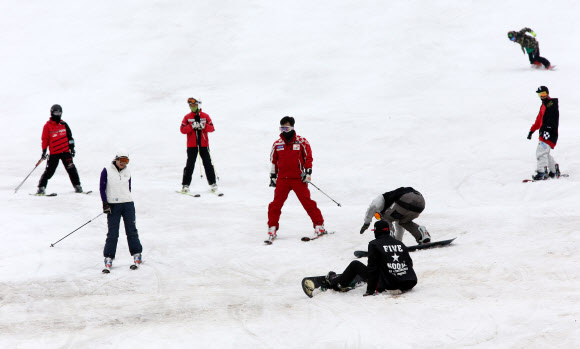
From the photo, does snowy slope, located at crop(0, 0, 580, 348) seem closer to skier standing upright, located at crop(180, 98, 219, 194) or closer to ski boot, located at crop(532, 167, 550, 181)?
ski boot, located at crop(532, 167, 550, 181)

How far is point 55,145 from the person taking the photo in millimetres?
12523

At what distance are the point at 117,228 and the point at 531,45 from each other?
16.8 meters

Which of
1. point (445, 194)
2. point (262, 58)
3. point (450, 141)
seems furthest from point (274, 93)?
point (445, 194)

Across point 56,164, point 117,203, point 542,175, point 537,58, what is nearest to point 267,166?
point 56,164

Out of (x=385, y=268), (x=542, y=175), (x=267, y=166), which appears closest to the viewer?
(x=385, y=268)

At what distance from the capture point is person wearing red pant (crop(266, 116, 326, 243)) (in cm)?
988

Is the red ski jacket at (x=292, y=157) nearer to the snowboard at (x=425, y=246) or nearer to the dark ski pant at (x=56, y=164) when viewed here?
the snowboard at (x=425, y=246)

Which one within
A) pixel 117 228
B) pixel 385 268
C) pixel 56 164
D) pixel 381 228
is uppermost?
pixel 56 164

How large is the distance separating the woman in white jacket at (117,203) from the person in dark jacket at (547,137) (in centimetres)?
848

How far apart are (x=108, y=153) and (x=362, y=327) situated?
12.7m

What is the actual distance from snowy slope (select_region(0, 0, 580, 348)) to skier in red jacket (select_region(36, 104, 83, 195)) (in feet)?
1.95

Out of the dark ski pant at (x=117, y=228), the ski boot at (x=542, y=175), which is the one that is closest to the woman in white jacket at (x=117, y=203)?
the dark ski pant at (x=117, y=228)

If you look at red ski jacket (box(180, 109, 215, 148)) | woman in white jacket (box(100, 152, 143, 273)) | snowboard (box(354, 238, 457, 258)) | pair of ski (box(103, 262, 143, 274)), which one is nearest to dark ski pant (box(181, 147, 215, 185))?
red ski jacket (box(180, 109, 215, 148))

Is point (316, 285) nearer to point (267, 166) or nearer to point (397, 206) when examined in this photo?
point (397, 206)
